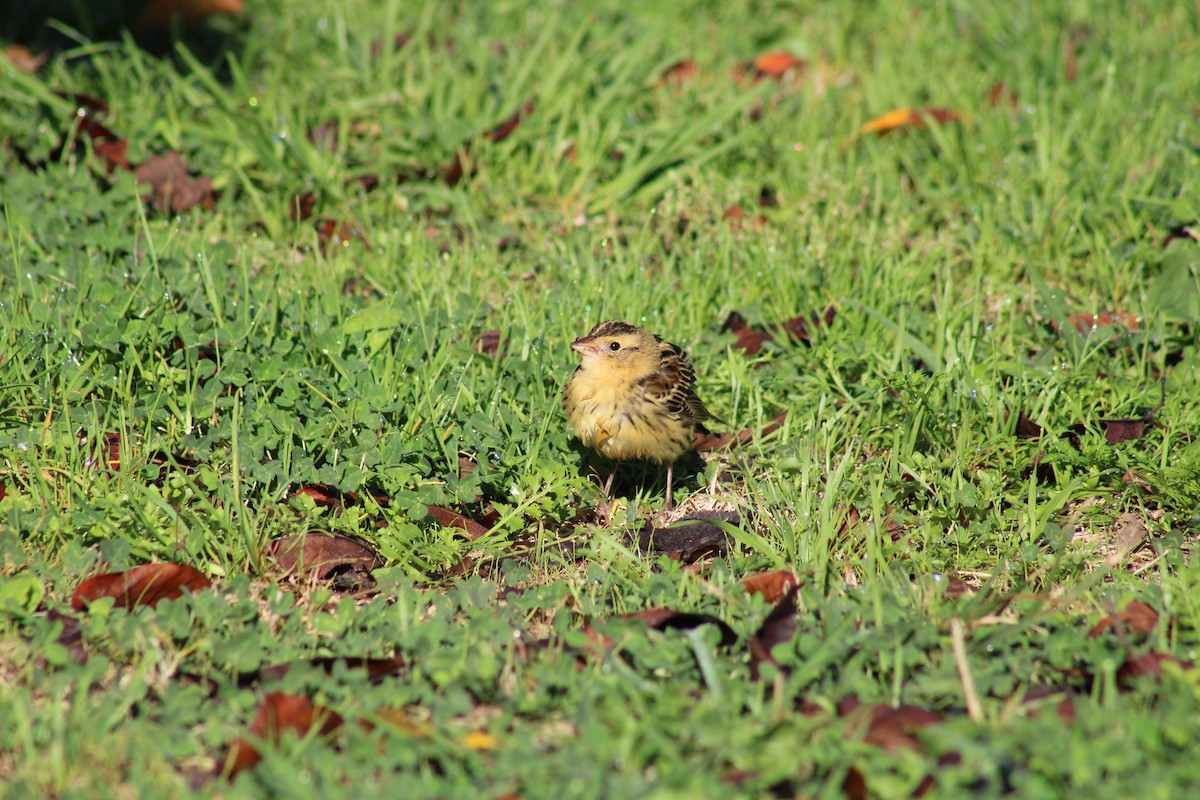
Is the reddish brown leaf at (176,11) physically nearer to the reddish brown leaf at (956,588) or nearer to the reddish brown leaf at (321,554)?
the reddish brown leaf at (321,554)

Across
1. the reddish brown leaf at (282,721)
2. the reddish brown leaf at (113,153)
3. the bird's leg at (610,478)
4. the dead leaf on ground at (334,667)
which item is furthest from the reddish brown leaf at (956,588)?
the reddish brown leaf at (113,153)

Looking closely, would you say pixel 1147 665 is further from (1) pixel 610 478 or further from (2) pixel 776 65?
(2) pixel 776 65

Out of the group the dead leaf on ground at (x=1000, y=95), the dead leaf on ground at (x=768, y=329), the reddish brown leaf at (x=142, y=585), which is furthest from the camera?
the dead leaf on ground at (x=1000, y=95)

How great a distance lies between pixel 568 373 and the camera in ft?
18.7

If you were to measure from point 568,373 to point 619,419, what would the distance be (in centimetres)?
64

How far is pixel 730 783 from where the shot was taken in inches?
125

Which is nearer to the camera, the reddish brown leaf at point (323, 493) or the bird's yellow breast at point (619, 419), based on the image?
the reddish brown leaf at point (323, 493)

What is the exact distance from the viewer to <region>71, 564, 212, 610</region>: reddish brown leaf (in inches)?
161

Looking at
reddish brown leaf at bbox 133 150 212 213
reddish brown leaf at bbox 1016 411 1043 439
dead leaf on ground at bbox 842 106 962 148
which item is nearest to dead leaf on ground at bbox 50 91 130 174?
reddish brown leaf at bbox 133 150 212 213

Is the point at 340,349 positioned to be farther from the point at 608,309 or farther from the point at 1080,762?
the point at 1080,762

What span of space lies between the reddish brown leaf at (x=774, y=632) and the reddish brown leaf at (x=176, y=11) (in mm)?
6600

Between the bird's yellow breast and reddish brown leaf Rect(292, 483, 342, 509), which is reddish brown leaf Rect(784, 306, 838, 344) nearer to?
the bird's yellow breast

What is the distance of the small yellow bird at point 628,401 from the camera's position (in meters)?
5.15

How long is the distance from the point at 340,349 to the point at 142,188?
2.25 metres
